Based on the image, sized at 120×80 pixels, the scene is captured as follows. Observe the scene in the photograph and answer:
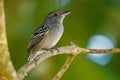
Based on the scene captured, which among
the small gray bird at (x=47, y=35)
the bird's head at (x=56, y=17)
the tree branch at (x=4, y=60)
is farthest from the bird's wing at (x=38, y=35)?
the tree branch at (x=4, y=60)

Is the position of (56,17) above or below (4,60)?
above

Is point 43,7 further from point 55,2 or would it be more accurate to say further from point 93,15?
point 93,15

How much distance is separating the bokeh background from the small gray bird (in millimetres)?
663

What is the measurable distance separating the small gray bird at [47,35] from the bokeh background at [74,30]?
66 centimetres

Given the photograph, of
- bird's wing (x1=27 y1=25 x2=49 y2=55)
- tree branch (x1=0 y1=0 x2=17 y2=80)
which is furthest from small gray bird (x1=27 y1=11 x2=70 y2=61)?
tree branch (x1=0 y1=0 x2=17 y2=80)

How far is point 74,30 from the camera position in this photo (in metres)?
7.77

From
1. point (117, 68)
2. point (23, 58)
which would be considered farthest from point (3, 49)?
point (117, 68)

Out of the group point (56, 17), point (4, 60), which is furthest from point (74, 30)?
point (4, 60)

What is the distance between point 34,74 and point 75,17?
1303 millimetres

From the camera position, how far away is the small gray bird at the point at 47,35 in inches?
247

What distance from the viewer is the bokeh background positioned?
7402mm

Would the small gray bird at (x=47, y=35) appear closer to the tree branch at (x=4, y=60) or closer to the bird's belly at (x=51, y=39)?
the bird's belly at (x=51, y=39)

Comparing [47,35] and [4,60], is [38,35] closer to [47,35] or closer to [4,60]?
[47,35]

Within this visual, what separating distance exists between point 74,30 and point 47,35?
4.26 feet
